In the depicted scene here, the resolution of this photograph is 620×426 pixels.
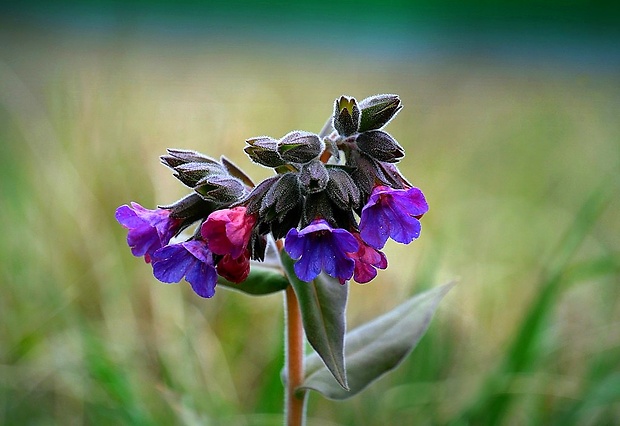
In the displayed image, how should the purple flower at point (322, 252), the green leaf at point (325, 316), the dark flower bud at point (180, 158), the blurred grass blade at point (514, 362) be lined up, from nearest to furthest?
the purple flower at point (322, 252) → the green leaf at point (325, 316) → the dark flower bud at point (180, 158) → the blurred grass blade at point (514, 362)

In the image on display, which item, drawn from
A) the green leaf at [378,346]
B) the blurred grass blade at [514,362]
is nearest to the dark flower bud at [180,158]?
the green leaf at [378,346]

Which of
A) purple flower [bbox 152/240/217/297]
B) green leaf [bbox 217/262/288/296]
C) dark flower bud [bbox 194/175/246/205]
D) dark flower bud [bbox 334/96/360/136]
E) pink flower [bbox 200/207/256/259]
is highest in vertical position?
dark flower bud [bbox 334/96/360/136]

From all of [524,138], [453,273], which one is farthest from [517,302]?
[524,138]

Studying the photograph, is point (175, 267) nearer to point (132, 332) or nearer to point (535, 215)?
point (132, 332)

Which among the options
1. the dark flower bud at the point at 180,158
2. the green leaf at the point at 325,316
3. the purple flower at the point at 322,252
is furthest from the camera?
the dark flower bud at the point at 180,158

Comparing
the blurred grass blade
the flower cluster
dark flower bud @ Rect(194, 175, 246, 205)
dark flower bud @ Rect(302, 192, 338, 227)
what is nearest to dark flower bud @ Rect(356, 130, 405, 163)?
the flower cluster

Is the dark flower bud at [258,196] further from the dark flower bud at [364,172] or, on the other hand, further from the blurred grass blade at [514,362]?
the blurred grass blade at [514,362]

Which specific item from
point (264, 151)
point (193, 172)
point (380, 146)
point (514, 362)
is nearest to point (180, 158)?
point (193, 172)

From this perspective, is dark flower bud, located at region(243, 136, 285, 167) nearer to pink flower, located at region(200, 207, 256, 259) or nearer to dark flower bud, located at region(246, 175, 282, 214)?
dark flower bud, located at region(246, 175, 282, 214)
